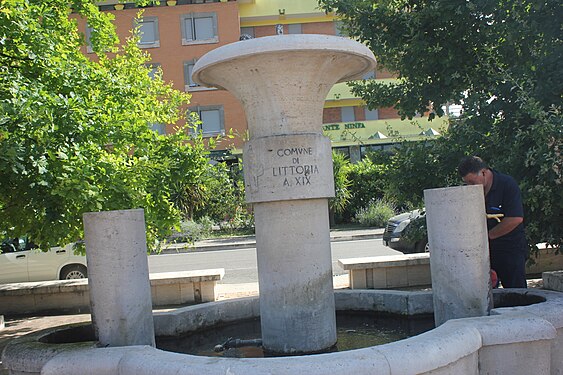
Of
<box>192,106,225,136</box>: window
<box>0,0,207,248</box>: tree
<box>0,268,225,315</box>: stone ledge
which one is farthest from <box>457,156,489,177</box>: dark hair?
<box>192,106,225,136</box>: window

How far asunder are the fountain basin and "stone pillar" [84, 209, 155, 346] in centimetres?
22

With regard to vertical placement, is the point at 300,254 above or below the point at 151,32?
below

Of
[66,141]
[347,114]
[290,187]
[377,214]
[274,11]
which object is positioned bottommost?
[377,214]

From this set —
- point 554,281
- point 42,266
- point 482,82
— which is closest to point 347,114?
point 42,266

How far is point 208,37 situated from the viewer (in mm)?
32844

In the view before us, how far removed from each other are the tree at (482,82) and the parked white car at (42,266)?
7.69 meters

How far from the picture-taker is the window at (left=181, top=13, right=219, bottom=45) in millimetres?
32750

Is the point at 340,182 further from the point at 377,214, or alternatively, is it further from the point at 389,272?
the point at 389,272

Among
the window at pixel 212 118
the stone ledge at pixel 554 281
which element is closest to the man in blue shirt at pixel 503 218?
the stone ledge at pixel 554 281

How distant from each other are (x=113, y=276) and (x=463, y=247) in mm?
2517

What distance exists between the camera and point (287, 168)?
4.60 metres

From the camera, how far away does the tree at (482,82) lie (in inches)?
234

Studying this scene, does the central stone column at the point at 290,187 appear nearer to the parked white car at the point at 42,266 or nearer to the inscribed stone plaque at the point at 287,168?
the inscribed stone plaque at the point at 287,168

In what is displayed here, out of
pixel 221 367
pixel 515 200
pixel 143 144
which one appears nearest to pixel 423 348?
pixel 221 367
